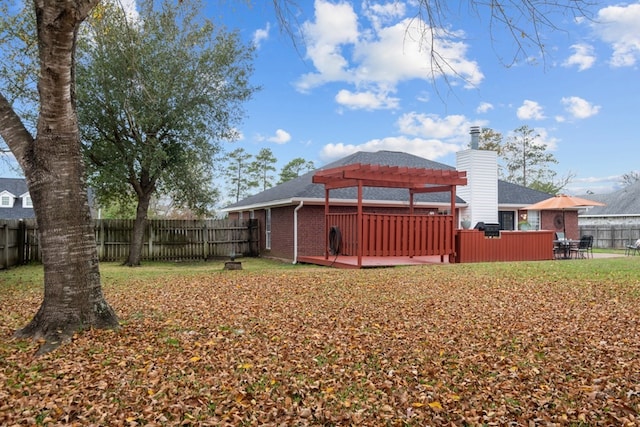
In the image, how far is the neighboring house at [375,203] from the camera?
16.2m

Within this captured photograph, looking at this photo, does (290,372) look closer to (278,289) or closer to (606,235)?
(278,289)

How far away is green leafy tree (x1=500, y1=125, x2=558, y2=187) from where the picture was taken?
1387 inches

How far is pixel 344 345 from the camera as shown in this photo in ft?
15.7

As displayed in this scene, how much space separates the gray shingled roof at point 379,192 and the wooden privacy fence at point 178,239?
157cm

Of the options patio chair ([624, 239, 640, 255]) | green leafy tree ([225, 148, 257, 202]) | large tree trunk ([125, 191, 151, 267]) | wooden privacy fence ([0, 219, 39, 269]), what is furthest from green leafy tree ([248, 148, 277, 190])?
patio chair ([624, 239, 640, 255])

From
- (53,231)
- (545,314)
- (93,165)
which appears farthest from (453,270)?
(93,165)

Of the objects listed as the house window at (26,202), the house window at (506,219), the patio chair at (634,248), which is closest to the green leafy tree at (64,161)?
the house window at (506,219)

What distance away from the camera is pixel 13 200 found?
1350 inches

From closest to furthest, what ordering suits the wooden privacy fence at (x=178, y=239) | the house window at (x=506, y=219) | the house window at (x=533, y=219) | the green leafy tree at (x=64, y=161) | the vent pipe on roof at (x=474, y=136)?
1. the green leafy tree at (x=64, y=161)
2. the wooden privacy fence at (x=178, y=239)
3. the vent pipe on roof at (x=474, y=136)
4. the house window at (x=506, y=219)
5. the house window at (x=533, y=219)

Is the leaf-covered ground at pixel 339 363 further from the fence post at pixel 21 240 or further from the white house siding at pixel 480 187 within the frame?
the white house siding at pixel 480 187

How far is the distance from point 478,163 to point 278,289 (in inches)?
519

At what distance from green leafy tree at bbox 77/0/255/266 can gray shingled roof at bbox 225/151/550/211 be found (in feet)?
10.2

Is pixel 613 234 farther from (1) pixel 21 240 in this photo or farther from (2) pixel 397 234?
(1) pixel 21 240

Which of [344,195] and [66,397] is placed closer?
[66,397]
